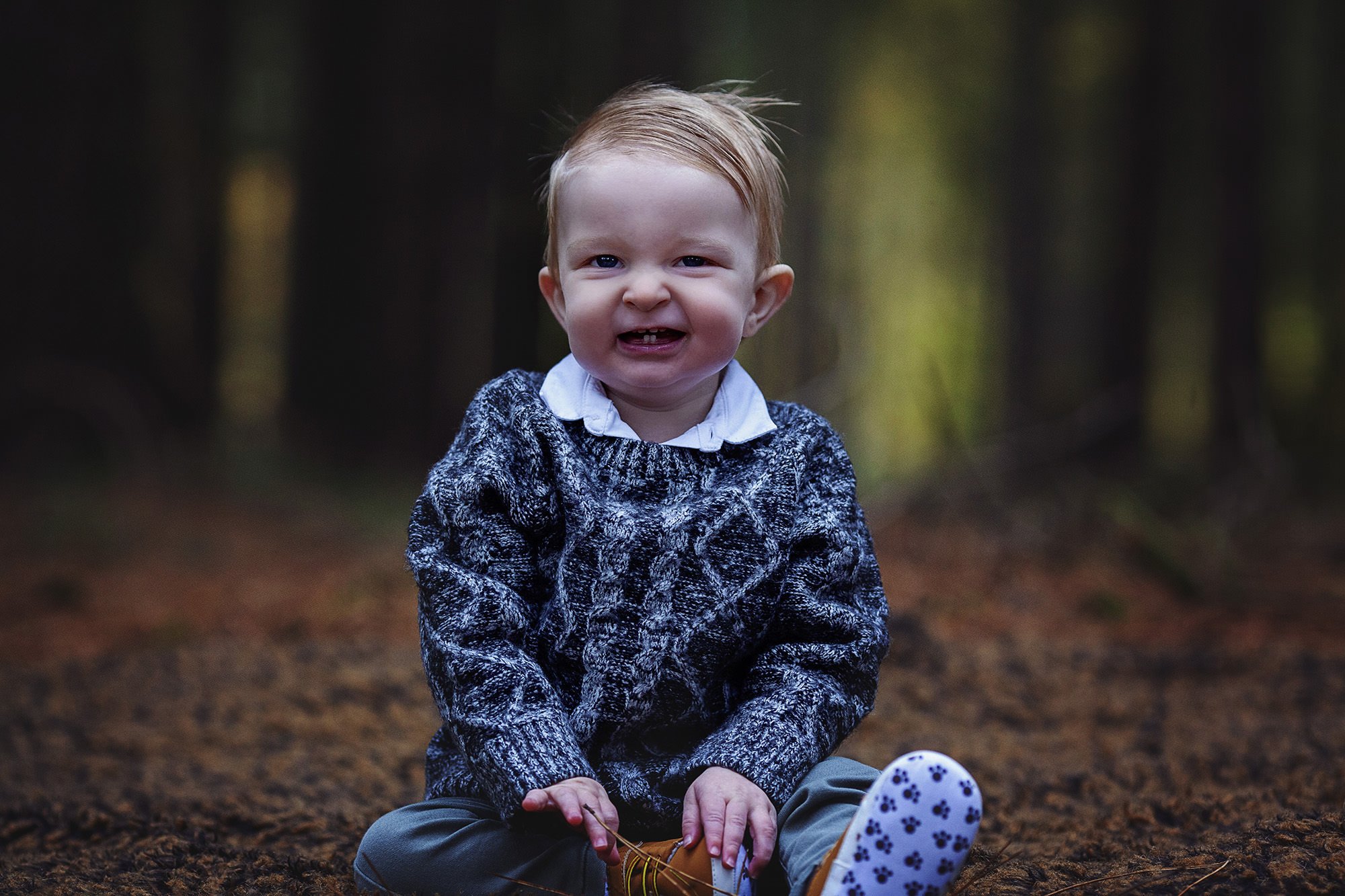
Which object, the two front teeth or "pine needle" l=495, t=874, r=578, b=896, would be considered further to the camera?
the two front teeth

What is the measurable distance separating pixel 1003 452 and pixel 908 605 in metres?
2.52

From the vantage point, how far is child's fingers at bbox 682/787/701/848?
164 centimetres

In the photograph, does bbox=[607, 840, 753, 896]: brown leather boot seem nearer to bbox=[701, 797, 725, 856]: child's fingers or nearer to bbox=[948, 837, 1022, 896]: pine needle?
bbox=[701, 797, 725, 856]: child's fingers

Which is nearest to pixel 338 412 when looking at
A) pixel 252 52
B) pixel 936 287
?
pixel 252 52

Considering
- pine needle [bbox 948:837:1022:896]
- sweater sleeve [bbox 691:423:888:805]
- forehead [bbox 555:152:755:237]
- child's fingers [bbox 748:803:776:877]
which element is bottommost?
pine needle [bbox 948:837:1022:896]

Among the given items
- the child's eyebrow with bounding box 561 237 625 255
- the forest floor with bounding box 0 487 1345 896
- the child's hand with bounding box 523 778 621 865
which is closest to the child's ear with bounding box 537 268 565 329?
the child's eyebrow with bounding box 561 237 625 255

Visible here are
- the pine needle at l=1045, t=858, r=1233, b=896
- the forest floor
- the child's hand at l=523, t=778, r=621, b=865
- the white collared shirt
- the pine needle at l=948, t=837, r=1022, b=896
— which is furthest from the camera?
the forest floor

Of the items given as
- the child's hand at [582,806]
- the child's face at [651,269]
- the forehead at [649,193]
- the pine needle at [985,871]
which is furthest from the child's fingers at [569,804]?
the forehead at [649,193]

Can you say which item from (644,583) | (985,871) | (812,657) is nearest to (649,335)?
(644,583)

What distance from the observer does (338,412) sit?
9.61m

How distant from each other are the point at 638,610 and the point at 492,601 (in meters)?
0.22

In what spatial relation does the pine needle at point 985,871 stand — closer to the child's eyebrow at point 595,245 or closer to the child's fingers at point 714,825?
the child's fingers at point 714,825

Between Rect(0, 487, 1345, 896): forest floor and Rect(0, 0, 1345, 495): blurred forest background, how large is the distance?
29.0 inches

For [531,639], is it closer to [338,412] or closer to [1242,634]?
[1242,634]
